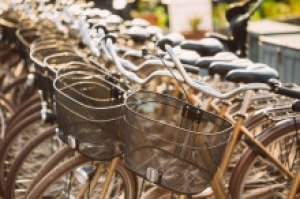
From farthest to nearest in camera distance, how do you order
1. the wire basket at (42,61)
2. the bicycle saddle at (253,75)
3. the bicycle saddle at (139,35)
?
1. the bicycle saddle at (139,35)
2. the wire basket at (42,61)
3. the bicycle saddle at (253,75)

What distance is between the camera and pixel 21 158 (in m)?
3.98

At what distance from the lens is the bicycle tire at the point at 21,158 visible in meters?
3.94

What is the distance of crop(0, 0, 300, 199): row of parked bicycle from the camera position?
263 centimetres

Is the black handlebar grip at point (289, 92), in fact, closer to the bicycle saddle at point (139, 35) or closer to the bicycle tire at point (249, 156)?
the bicycle tire at point (249, 156)

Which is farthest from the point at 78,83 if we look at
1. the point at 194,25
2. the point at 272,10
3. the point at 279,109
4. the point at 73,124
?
the point at 272,10

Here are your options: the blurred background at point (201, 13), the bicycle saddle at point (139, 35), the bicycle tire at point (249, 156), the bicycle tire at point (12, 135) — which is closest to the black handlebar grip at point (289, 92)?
the bicycle tire at point (249, 156)

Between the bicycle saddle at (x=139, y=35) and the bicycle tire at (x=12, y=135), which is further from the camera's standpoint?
the bicycle saddle at (x=139, y=35)

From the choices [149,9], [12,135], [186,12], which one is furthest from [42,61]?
[149,9]

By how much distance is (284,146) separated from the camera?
3617 mm

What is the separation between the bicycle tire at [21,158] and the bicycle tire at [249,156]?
1333mm

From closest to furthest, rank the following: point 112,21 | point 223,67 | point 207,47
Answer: point 223,67, point 207,47, point 112,21

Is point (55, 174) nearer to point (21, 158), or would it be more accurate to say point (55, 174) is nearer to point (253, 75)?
point (21, 158)

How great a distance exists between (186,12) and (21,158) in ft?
15.3

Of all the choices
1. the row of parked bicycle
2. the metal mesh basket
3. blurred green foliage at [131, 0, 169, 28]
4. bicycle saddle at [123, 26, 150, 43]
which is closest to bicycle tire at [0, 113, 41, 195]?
the row of parked bicycle
